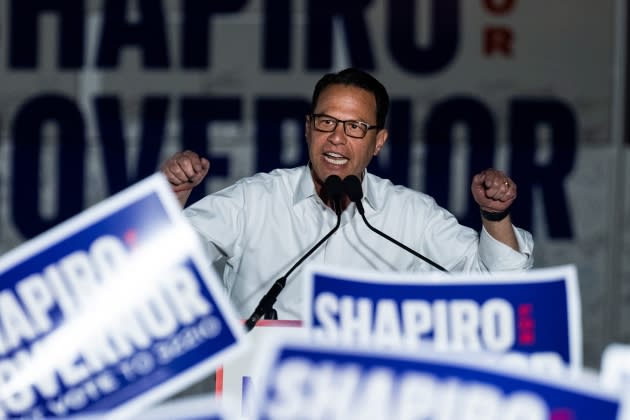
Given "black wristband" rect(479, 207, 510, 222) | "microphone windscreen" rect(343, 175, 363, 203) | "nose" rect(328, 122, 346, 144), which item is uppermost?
"nose" rect(328, 122, 346, 144)

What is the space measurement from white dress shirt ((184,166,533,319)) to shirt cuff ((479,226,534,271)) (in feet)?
0.29

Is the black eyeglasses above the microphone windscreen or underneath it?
above

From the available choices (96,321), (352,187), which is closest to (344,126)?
(352,187)

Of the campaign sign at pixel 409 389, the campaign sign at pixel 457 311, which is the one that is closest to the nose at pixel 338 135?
the campaign sign at pixel 457 311

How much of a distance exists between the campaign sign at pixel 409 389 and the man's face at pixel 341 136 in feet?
3.27

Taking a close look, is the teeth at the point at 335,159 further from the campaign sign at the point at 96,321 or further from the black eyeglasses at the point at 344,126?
the campaign sign at the point at 96,321

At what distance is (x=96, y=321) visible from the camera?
39.0 inches

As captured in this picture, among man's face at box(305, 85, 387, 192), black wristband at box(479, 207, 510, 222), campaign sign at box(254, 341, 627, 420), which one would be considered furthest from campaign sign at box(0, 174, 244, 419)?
man's face at box(305, 85, 387, 192)

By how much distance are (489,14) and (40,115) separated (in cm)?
158

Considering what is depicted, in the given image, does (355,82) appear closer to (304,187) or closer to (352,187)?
(304,187)

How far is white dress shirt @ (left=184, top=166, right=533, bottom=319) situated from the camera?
6.09 ft

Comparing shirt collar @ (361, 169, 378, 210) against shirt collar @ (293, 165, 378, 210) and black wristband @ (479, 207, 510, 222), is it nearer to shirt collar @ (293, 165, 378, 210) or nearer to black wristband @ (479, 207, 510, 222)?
shirt collar @ (293, 165, 378, 210)

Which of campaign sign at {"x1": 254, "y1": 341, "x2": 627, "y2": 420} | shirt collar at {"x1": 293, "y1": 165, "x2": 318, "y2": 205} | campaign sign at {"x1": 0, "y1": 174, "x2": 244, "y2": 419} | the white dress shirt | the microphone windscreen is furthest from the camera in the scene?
shirt collar at {"x1": 293, "y1": 165, "x2": 318, "y2": 205}

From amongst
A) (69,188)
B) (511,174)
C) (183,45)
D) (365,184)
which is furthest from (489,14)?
(365,184)
